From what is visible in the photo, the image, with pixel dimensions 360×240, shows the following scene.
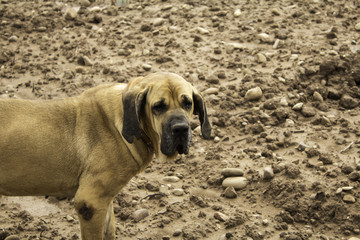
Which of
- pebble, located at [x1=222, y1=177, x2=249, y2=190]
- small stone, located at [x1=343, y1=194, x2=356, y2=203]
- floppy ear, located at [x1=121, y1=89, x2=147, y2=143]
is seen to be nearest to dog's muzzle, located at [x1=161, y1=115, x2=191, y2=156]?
floppy ear, located at [x1=121, y1=89, x2=147, y2=143]

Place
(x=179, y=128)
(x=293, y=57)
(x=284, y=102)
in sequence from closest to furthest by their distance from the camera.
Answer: (x=179, y=128), (x=284, y=102), (x=293, y=57)

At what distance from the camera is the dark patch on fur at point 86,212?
15.8 feet

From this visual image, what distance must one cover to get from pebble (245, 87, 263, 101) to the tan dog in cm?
261

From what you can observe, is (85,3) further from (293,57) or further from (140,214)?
(140,214)

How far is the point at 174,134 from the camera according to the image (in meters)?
4.64

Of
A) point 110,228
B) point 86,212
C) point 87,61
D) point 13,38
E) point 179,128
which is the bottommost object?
point 110,228

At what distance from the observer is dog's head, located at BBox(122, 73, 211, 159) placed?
4.65 m

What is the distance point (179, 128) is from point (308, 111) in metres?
3.23

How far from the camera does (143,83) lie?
4.89m

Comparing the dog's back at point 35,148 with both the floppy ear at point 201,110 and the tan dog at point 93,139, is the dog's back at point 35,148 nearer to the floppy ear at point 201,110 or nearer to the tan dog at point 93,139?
the tan dog at point 93,139

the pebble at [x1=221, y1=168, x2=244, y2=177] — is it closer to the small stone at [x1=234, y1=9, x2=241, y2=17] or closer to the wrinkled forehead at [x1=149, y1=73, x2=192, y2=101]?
the wrinkled forehead at [x1=149, y1=73, x2=192, y2=101]

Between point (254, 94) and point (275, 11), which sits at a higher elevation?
point (275, 11)

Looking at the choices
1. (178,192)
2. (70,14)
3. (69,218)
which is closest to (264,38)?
(70,14)

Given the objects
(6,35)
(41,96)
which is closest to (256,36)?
(41,96)
